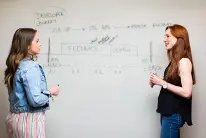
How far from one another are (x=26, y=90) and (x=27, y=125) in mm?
222

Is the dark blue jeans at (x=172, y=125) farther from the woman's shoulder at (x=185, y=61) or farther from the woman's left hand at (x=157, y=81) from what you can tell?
the woman's shoulder at (x=185, y=61)

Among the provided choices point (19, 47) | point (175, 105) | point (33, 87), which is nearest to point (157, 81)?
point (175, 105)

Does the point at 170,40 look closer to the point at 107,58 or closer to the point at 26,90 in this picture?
the point at 107,58

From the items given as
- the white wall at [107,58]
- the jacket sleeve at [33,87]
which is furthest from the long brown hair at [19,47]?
the white wall at [107,58]

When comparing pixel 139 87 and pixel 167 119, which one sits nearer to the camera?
pixel 167 119

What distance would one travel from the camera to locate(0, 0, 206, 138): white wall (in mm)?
2387

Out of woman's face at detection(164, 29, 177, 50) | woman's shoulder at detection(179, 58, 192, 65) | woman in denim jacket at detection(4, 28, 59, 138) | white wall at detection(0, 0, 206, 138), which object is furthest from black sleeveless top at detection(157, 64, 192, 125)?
woman in denim jacket at detection(4, 28, 59, 138)

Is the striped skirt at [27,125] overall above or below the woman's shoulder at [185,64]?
below

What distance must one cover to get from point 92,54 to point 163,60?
63cm

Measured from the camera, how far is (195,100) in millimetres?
2375

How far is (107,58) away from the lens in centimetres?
245

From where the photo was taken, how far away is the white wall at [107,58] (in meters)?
2.39

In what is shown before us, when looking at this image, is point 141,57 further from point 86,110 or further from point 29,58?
point 29,58

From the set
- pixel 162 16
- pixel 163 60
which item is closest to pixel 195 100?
pixel 163 60
